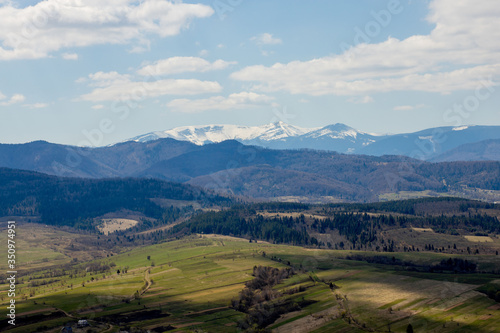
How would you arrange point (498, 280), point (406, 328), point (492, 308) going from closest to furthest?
point (406, 328) < point (492, 308) < point (498, 280)

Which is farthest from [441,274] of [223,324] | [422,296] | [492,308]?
[223,324]

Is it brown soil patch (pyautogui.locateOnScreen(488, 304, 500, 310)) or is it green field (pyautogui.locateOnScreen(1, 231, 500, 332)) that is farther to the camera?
brown soil patch (pyautogui.locateOnScreen(488, 304, 500, 310))

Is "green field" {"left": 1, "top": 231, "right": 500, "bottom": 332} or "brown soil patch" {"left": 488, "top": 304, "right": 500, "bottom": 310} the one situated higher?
"brown soil patch" {"left": 488, "top": 304, "right": 500, "bottom": 310}

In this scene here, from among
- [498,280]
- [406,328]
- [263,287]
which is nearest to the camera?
[406,328]

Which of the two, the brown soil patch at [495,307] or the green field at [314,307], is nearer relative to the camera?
the green field at [314,307]

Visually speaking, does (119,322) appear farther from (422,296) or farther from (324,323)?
(422,296)

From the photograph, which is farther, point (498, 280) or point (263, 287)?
point (263, 287)

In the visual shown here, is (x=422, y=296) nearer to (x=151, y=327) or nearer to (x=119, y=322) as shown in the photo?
(x=151, y=327)

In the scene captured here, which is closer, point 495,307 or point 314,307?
point 495,307

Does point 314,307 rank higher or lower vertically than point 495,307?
lower

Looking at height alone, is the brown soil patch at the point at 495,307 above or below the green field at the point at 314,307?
above
